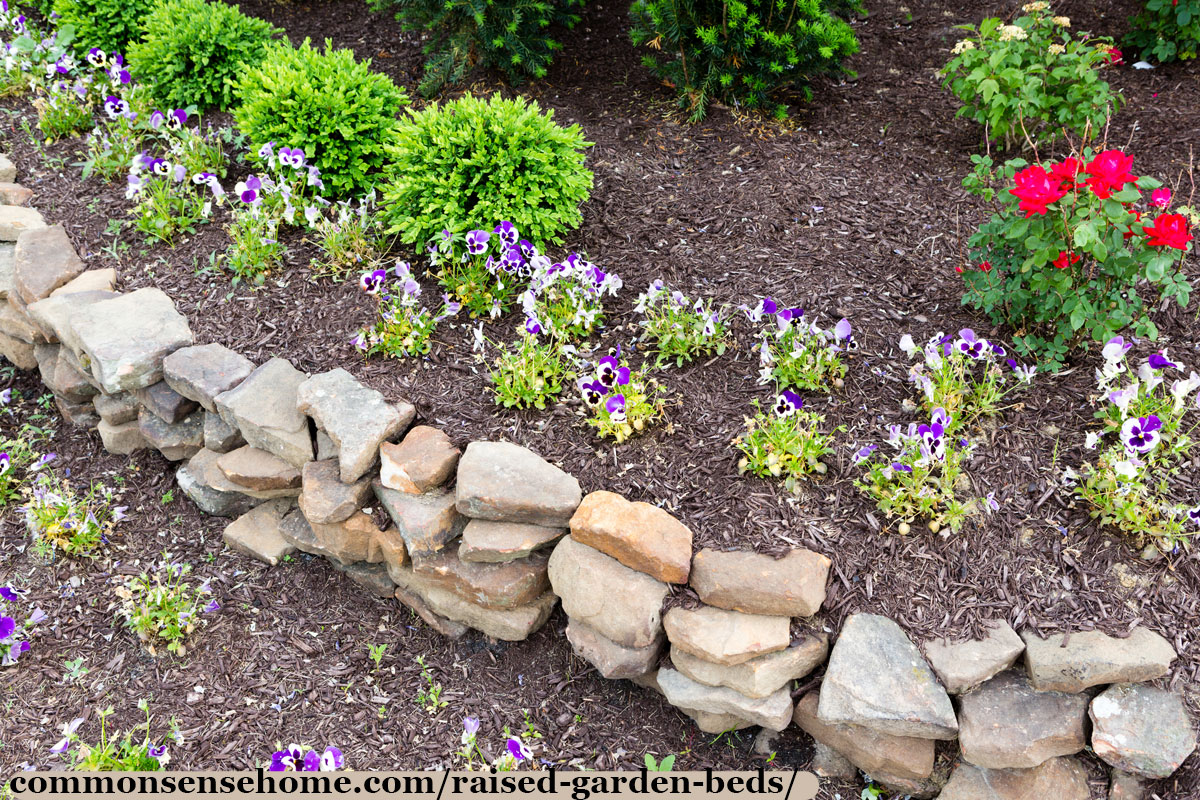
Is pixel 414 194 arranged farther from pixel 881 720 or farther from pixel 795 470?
pixel 881 720

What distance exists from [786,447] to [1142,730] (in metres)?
1.30

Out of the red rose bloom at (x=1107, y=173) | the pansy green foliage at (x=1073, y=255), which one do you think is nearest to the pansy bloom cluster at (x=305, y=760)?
the pansy green foliage at (x=1073, y=255)

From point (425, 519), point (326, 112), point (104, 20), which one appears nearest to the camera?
point (425, 519)

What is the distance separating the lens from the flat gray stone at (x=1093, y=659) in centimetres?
252

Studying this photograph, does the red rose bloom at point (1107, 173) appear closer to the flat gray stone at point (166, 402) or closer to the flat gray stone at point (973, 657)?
the flat gray stone at point (973, 657)

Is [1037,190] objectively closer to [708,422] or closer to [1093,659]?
[708,422]

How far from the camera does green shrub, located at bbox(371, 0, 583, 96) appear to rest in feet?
14.9

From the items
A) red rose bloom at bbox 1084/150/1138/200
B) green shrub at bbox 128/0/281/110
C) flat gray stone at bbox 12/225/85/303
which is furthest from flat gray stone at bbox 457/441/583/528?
green shrub at bbox 128/0/281/110

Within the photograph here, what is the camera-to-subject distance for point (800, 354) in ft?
10.5

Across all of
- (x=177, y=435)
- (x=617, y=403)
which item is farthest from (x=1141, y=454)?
(x=177, y=435)

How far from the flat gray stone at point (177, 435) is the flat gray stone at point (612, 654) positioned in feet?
6.28

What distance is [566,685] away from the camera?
317cm

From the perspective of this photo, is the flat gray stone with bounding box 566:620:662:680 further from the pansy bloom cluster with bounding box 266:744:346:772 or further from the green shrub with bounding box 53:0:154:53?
the green shrub with bounding box 53:0:154:53

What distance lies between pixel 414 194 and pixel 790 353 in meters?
1.77
